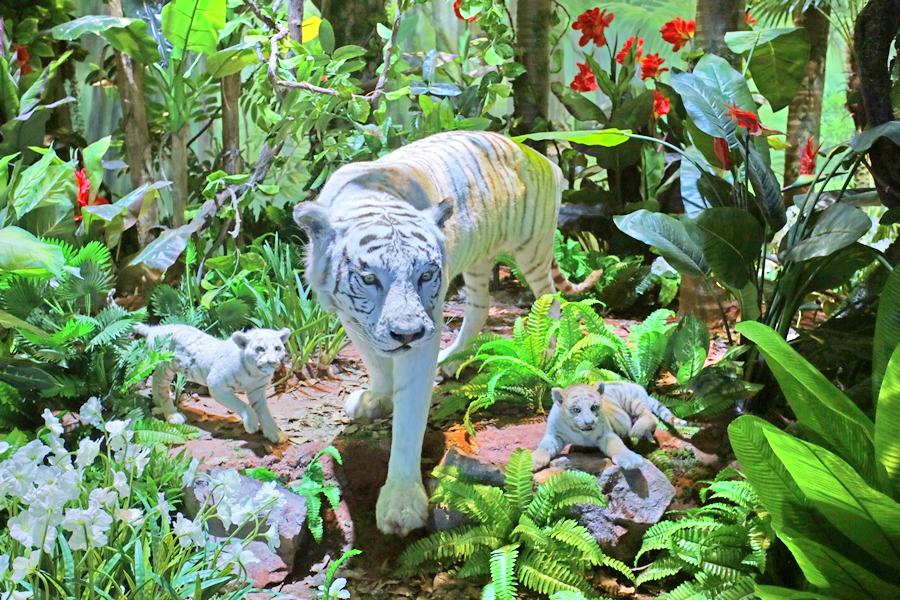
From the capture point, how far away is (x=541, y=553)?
8.27 feet

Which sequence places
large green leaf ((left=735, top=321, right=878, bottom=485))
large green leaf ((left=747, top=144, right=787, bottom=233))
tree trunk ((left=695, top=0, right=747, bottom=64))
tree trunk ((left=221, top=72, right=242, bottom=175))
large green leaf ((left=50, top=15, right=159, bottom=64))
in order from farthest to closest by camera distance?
tree trunk ((left=221, top=72, right=242, bottom=175)), tree trunk ((left=695, top=0, right=747, bottom=64)), large green leaf ((left=50, top=15, right=159, bottom=64)), large green leaf ((left=747, top=144, right=787, bottom=233)), large green leaf ((left=735, top=321, right=878, bottom=485))

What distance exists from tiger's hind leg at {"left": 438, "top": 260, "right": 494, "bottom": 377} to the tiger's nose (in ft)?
4.35

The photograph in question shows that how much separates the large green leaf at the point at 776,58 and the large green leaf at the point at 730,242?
0.76 metres

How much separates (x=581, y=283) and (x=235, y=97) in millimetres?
2443

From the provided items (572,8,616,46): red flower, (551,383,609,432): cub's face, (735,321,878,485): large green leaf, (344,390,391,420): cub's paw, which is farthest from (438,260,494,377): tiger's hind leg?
(572,8,616,46): red flower

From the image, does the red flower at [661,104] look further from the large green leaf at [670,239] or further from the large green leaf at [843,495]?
the large green leaf at [843,495]

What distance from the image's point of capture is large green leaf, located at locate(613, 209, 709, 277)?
118 inches

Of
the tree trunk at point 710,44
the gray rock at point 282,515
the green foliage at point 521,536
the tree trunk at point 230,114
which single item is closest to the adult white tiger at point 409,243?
the green foliage at point 521,536

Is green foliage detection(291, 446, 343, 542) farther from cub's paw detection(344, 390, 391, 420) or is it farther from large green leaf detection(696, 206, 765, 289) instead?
large green leaf detection(696, 206, 765, 289)

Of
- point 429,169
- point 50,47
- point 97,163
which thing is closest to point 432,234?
point 429,169

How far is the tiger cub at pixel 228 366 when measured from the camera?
2.78m

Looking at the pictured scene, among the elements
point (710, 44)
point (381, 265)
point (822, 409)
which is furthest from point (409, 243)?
point (710, 44)

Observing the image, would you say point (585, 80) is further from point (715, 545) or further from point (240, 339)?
point (715, 545)

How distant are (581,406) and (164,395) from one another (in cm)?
171
